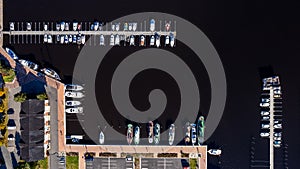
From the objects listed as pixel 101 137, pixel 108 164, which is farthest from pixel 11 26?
pixel 108 164

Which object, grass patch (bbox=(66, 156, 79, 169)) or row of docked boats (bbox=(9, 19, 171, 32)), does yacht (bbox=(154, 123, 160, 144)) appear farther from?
row of docked boats (bbox=(9, 19, 171, 32))

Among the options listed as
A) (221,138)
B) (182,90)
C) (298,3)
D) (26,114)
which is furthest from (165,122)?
(298,3)

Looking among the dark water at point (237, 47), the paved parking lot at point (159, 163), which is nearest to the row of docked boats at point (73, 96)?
the dark water at point (237, 47)

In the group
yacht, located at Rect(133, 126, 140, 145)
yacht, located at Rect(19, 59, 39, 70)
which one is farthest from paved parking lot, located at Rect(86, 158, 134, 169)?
yacht, located at Rect(19, 59, 39, 70)

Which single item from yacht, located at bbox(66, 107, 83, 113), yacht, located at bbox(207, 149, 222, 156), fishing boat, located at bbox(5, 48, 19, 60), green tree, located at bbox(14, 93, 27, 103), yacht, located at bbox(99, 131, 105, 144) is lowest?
yacht, located at bbox(207, 149, 222, 156)

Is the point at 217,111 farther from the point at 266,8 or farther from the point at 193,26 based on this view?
the point at 266,8

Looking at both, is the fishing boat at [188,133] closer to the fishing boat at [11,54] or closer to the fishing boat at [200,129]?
the fishing boat at [200,129]

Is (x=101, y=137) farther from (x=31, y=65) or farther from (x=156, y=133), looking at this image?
(x=31, y=65)
